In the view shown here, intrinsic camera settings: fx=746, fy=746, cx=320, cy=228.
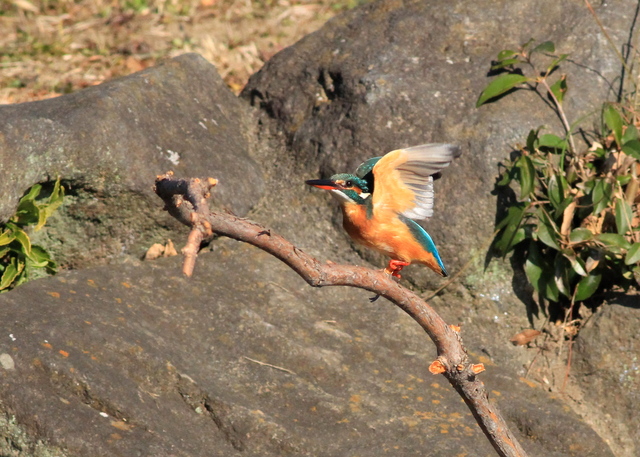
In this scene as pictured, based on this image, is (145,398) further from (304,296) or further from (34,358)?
(304,296)

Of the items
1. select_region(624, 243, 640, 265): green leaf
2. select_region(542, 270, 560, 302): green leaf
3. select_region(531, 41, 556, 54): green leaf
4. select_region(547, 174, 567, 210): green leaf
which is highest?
select_region(531, 41, 556, 54): green leaf

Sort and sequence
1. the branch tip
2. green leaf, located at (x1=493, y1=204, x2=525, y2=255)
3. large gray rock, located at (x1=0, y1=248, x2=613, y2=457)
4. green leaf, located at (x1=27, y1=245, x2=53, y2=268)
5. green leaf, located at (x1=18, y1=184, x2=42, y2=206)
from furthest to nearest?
1. green leaf, located at (x1=493, y1=204, x2=525, y2=255)
2. green leaf, located at (x1=27, y1=245, x2=53, y2=268)
3. green leaf, located at (x1=18, y1=184, x2=42, y2=206)
4. large gray rock, located at (x1=0, y1=248, x2=613, y2=457)
5. the branch tip

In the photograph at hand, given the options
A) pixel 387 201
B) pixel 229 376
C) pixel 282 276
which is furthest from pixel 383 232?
pixel 282 276

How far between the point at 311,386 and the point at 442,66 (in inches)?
88.2

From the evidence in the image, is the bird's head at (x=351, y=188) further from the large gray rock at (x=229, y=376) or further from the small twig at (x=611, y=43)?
the small twig at (x=611, y=43)

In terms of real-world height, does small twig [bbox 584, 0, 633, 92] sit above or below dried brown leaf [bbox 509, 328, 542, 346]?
above

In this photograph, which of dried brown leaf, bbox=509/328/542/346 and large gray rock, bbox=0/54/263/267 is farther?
dried brown leaf, bbox=509/328/542/346

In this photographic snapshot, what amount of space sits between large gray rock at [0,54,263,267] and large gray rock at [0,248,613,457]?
0.36 m

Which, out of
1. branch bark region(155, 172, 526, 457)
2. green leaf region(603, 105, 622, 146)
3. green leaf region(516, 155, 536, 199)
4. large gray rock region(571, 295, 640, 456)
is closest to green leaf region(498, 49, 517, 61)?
green leaf region(603, 105, 622, 146)

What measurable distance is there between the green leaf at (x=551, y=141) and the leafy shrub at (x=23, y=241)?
8.64ft

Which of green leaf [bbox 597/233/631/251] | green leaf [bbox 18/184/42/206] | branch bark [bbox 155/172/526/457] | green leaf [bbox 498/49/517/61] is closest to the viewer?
branch bark [bbox 155/172/526/457]

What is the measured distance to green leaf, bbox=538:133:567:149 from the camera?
165 inches

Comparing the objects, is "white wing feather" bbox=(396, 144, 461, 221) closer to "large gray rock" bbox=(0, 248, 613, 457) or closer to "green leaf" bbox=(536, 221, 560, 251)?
"large gray rock" bbox=(0, 248, 613, 457)

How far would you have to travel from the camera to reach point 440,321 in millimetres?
2480
